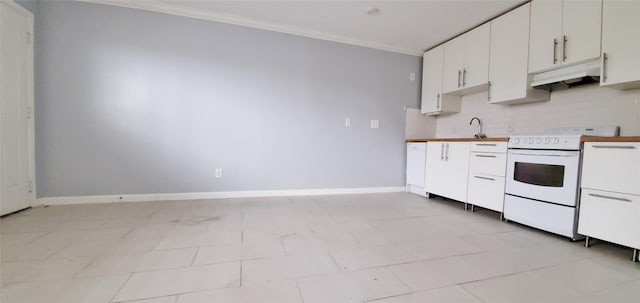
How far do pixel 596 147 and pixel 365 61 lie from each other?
103 inches

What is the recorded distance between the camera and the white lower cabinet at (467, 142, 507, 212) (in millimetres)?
2406

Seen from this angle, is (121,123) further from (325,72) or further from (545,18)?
(545,18)

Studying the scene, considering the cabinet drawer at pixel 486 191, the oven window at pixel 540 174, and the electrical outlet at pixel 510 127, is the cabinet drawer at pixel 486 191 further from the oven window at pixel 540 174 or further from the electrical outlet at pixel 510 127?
the electrical outlet at pixel 510 127

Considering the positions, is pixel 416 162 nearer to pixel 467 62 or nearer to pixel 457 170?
pixel 457 170

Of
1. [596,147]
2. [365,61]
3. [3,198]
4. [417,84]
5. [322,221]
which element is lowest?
[322,221]

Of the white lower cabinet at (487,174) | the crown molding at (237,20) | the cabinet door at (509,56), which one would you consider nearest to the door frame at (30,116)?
the crown molding at (237,20)

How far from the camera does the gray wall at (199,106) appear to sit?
8.48 feet

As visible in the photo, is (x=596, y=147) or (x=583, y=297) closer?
(x=583, y=297)

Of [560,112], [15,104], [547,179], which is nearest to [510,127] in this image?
[560,112]

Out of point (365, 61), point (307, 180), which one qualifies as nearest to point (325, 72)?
point (365, 61)

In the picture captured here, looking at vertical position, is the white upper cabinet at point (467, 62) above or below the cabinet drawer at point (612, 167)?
above

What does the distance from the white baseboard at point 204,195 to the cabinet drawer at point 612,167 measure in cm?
219

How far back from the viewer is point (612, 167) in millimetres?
1670

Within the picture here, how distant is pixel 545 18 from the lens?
2279 mm
